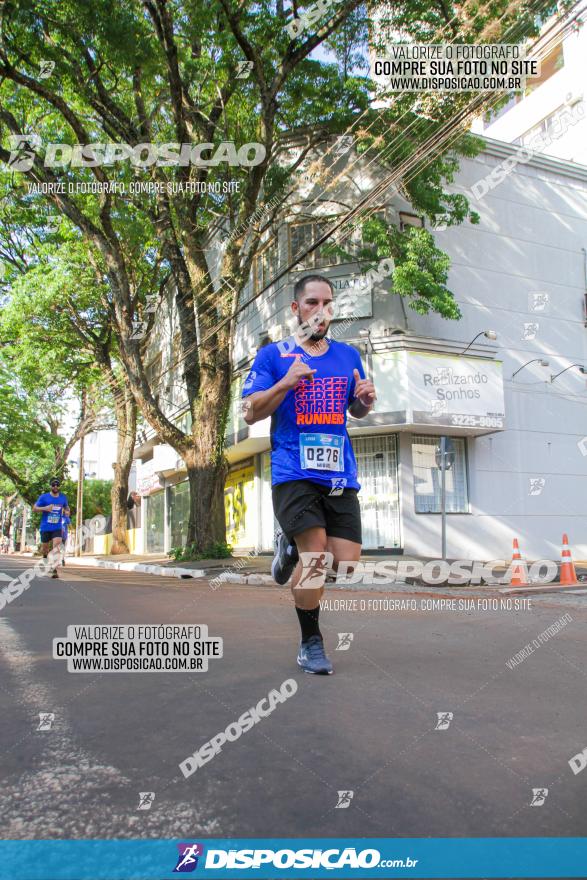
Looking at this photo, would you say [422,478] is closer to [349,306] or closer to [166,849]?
[349,306]

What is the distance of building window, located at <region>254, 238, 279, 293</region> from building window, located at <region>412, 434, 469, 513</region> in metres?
6.16

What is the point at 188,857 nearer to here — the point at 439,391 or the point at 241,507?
the point at 439,391

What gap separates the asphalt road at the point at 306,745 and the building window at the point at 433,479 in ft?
42.9

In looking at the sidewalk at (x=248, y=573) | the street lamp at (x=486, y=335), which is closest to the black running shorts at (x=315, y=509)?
the sidewalk at (x=248, y=573)

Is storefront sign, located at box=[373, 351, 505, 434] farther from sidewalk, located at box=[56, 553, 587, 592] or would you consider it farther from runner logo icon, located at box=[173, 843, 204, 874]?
runner logo icon, located at box=[173, 843, 204, 874]

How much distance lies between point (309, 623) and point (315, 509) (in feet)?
2.03

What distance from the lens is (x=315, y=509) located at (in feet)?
12.5

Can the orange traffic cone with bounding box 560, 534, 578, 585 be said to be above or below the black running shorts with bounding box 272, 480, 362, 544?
below

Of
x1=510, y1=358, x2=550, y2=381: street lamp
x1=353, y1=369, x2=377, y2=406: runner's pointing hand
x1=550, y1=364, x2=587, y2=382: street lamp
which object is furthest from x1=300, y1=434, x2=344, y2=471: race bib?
x1=550, y1=364, x2=587, y2=382: street lamp

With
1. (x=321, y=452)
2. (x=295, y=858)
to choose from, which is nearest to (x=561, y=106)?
(x=321, y=452)

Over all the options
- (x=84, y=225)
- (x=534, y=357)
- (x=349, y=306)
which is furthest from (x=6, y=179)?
(x=534, y=357)

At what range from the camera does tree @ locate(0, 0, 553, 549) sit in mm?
13023

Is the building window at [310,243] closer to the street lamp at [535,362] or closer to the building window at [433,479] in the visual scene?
the building window at [433,479]

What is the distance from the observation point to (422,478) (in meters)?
17.9
